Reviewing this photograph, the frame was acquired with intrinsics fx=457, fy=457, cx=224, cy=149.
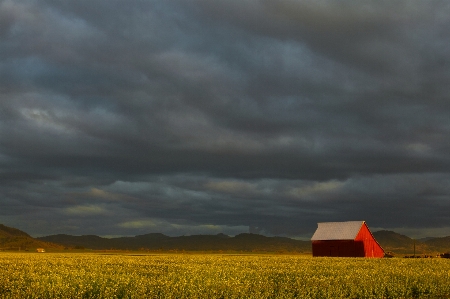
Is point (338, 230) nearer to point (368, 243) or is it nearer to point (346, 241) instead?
point (346, 241)

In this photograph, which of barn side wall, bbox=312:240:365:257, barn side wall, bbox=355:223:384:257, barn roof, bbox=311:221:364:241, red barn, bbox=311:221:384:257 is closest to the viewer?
barn side wall, bbox=312:240:365:257

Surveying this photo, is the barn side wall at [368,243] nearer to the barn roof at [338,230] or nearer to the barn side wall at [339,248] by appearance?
the barn side wall at [339,248]

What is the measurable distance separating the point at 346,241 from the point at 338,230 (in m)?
4.69

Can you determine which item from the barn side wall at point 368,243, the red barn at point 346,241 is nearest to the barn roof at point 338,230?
the red barn at point 346,241

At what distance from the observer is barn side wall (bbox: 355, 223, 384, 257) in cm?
10612

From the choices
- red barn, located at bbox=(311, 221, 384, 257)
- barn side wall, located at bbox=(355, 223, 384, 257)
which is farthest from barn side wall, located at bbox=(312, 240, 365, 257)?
barn side wall, located at bbox=(355, 223, 384, 257)

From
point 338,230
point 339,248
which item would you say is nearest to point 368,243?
point 339,248

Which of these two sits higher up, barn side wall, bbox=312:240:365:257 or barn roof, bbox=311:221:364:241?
barn roof, bbox=311:221:364:241

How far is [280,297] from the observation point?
25781mm

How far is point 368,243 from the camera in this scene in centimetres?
10806

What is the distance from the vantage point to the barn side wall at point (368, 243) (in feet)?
348

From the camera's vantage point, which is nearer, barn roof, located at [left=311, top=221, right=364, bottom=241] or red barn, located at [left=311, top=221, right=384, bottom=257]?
red barn, located at [left=311, top=221, right=384, bottom=257]

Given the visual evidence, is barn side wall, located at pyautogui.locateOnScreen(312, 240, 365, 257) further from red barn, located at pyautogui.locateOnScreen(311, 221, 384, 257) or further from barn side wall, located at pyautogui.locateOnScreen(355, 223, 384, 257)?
barn side wall, located at pyautogui.locateOnScreen(355, 223, 384, 257)

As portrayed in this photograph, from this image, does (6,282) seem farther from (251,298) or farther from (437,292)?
(437,292)
